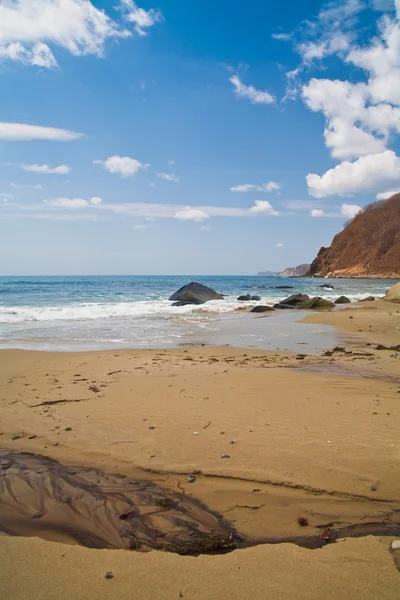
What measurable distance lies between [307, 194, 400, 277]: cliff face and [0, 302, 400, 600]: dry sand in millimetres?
79157

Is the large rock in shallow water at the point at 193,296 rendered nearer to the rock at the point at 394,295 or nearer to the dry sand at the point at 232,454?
the rock at the point at 394,295

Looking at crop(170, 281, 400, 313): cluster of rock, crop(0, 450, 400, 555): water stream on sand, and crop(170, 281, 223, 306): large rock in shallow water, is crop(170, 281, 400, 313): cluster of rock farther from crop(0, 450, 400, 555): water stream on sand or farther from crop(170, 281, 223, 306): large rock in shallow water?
crop(0, 450, 400, 555): water stream on sand

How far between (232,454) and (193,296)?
24.1m

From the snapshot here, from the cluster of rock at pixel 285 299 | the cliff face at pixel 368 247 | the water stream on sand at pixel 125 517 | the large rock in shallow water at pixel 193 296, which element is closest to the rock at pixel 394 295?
the cluster of rock at pixel 285 299

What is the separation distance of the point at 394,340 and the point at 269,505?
9.26m

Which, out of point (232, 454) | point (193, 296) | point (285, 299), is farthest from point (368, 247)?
point (232, 454)

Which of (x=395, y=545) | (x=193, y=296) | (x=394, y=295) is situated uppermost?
(x=394, y=295)

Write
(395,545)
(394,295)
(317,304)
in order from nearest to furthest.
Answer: (395,545), (317,304), (394,295)

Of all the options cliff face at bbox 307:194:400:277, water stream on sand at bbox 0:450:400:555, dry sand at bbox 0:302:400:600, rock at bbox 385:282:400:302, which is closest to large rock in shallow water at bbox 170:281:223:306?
rock at bbox 385:282:400:302

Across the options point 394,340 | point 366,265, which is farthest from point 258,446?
point 366,265

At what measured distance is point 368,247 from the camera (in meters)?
86.8

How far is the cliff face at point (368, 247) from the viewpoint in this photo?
79.2m

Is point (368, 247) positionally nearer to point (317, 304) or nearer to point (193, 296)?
point (193, 296)

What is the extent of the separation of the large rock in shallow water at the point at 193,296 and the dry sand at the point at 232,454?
19077 millimetres
